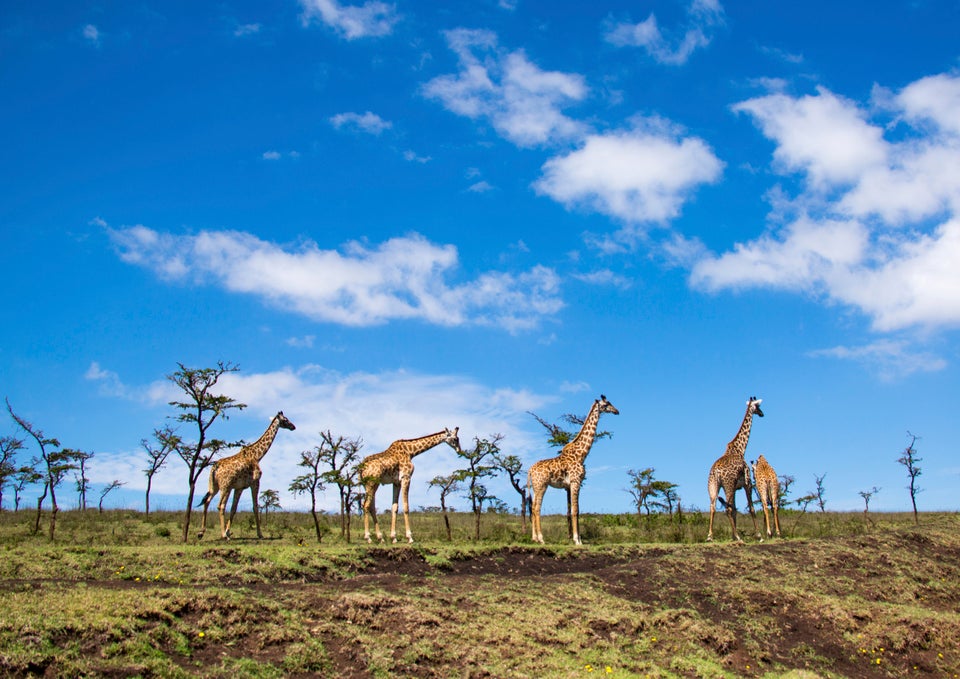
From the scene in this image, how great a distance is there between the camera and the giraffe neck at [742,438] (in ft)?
95.3

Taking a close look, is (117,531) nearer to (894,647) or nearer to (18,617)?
(18,617)

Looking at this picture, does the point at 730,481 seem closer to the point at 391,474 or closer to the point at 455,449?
the point at 455,449

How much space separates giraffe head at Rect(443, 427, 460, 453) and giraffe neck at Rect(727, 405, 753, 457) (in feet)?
34.8

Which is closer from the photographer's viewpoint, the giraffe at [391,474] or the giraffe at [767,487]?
the giraffe at [391,474]

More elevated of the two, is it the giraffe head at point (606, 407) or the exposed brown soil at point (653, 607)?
the giraffe head at point (606, 407)

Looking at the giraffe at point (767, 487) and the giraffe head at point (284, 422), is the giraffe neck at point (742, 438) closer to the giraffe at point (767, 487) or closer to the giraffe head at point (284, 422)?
the giraffe at point (767, 487)

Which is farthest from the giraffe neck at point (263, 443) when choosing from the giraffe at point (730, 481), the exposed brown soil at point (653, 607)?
the giraffe at point (730, 481)

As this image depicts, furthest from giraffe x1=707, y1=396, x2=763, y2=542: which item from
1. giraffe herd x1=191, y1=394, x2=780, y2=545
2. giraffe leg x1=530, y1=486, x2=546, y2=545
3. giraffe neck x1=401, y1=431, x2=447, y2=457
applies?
giraffe neck x1=401, y1=431, x2=447, y2=457

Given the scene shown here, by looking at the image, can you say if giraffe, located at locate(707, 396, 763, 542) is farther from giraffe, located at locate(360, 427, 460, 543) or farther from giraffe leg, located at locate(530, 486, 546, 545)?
giraffe, located at locate(360, 427, 460, 543)

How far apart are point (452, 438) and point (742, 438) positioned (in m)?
11.9

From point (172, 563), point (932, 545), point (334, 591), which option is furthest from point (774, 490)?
point (172, 563)

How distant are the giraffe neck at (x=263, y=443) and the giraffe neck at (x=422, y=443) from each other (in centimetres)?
→ 507

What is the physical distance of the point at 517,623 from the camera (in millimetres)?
14453

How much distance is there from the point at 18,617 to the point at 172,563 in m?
5.45
